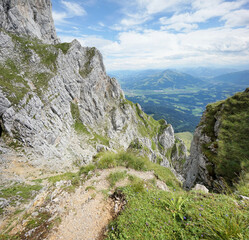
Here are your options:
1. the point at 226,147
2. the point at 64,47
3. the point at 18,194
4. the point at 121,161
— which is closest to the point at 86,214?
the point at 121,161

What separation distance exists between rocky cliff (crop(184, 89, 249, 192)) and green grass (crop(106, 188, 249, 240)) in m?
8.74

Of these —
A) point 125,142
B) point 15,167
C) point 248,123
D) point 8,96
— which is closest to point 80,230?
point 15,167

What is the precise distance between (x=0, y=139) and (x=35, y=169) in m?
8.28

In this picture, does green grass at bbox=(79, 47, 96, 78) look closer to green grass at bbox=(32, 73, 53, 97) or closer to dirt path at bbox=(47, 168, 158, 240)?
green grass at bbox=(32, 73, 53, 97)

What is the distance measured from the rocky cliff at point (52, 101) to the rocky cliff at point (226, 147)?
23.7 meters

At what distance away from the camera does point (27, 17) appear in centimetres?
5156

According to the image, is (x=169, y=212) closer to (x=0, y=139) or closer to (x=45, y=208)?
(x=45, y=208)

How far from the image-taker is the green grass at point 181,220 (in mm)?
4055

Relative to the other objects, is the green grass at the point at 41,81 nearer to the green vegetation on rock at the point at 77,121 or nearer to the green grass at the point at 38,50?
the green grass at the point at 38,50

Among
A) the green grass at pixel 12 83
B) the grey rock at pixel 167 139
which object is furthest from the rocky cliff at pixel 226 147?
the grey rock at pixel 167 139

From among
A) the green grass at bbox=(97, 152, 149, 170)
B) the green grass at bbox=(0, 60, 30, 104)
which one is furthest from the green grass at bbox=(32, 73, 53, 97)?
the green grass at bbox=(97, 152, 149, 170)

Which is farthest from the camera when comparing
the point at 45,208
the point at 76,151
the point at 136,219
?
the point at 76,151

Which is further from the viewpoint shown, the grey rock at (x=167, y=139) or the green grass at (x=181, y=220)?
the grey rock at (x=167, y=139)

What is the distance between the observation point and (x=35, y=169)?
22172 millimetres
